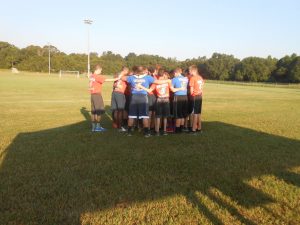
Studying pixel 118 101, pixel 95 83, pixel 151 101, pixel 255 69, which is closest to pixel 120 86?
pixel 118 101

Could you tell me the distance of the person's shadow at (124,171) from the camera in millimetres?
4160

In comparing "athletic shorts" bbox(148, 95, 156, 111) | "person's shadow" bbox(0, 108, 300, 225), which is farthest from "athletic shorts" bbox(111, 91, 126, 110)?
"person's shadow" bbox(0, 108, 300, 225)

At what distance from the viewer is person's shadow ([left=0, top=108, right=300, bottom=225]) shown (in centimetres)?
416

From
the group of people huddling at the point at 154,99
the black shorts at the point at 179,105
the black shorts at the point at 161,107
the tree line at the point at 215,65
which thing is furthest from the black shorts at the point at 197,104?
the tree line at the point at 215,65

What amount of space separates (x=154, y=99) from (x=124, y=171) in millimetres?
4015

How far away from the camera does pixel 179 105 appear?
9.00 meters

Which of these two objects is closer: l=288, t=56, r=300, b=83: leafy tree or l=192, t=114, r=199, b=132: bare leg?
l=192, t=114, r=199, b=132: bare leg

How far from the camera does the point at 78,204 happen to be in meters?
4.15

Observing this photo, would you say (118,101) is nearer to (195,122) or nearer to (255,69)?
(195,122)

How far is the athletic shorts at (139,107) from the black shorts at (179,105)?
894mm

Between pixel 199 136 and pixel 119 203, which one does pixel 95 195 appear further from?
pixel 199 136

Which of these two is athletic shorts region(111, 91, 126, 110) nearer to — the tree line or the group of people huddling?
the group of people huddling

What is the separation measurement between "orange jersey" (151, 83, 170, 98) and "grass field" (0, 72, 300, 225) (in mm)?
1169

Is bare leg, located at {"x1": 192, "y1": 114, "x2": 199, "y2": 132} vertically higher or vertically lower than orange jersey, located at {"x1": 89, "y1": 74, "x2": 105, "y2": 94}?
lower
